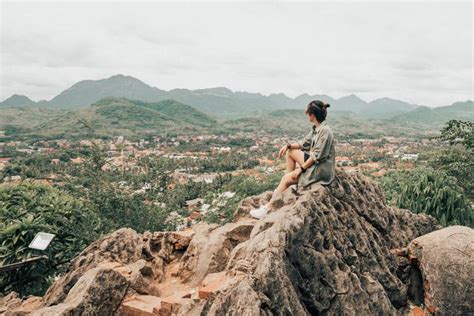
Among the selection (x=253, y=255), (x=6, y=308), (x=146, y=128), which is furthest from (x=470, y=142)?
(x=146, y=128)

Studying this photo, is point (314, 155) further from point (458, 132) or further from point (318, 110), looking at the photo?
point (458, 132)

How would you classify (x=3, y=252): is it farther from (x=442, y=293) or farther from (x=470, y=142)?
(x=470, y=142)

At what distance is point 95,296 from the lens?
205 inches

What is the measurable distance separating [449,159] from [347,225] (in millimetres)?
11563

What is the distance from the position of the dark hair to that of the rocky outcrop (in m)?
1.19

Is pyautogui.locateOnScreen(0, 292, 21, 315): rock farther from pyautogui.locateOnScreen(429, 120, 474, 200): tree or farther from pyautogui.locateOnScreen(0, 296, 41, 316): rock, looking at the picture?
pyautogui.locateOnScreen(429, 120, 474, 200): tree

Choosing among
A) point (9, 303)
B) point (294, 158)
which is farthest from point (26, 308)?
point (294, 158)

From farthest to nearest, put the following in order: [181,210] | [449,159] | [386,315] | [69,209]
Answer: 1. [181,210]
2. [449,159]
3. [69,209]
4. [386,315]

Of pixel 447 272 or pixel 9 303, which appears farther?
pixel 9 303

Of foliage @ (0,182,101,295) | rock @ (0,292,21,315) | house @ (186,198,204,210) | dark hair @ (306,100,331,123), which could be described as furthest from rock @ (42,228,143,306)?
house @ (186,198,204,210)

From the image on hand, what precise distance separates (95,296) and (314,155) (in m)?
3.91

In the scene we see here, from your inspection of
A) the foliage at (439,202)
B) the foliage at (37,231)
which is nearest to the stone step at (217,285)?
the foliage at (37,231)

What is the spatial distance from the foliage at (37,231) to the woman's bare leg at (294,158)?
5615 mm

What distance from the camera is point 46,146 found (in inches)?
3354
